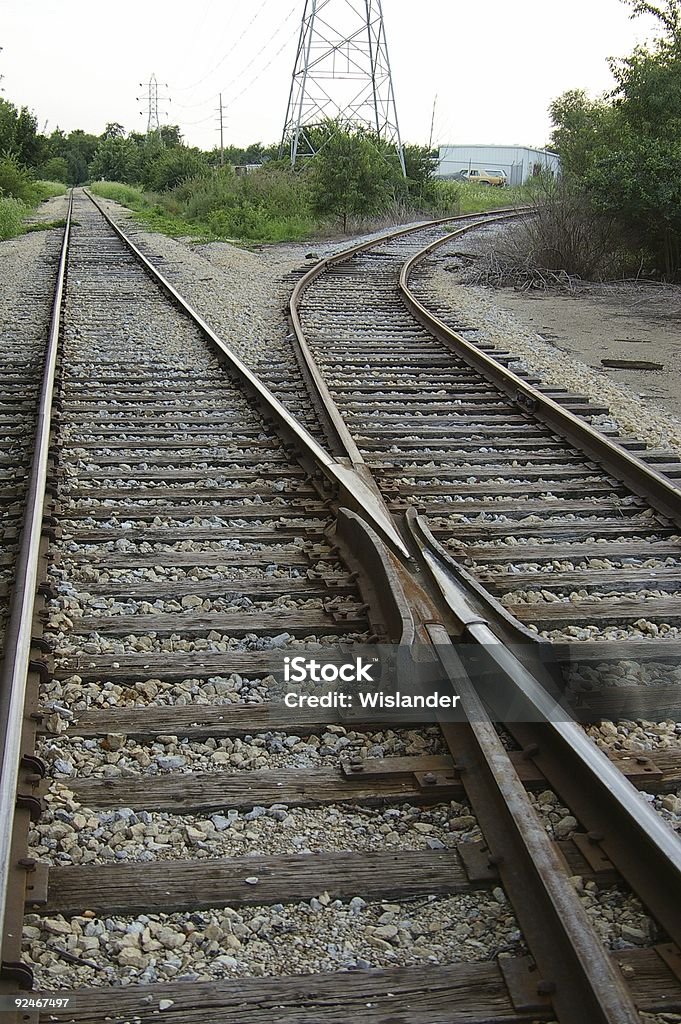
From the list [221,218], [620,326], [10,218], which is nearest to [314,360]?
[620,326]

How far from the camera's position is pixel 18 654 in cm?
316

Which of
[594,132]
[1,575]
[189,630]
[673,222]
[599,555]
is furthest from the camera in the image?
[594,132]

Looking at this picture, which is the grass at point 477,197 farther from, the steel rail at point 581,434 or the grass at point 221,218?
the steel rail at point 581,434

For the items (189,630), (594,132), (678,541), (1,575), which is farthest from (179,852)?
(594,132)

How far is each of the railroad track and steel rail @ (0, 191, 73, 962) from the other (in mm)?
48

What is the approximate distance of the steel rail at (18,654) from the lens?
2350 millimetres

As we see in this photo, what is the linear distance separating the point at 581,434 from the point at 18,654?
421 centimetres

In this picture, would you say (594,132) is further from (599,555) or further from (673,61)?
(599,555)

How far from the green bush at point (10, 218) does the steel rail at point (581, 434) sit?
20073mm

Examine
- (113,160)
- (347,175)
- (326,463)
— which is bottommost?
(326,463)

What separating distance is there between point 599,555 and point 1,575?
2652 mm

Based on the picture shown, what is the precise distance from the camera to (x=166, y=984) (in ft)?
6.96

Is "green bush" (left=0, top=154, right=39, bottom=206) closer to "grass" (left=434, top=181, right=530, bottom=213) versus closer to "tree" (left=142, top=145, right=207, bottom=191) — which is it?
"tree" (left=142, top=145, right=207, bottom=191)

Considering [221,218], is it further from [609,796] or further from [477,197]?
[609,796]
